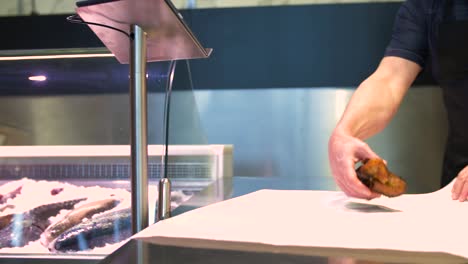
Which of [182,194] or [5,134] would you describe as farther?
[182,194]

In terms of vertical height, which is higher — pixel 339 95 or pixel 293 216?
pixel 339 95

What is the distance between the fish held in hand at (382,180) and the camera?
70 cm

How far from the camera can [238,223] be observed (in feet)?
1.93

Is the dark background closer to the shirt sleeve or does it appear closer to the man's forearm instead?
the shirt sleeve

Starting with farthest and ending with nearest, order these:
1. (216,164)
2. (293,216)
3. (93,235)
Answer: (216,164), (93,235), (293,216)

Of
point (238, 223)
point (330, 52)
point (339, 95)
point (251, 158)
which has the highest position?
point (330, 52)

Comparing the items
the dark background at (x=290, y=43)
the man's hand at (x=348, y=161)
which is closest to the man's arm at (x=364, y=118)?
the man's hand at (x=348, y=161)

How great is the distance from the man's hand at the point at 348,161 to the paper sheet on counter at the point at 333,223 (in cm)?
2

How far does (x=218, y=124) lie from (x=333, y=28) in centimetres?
63

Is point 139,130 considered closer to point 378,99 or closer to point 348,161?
point 348,161

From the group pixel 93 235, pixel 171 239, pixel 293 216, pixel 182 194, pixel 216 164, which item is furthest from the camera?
pixel 216 164

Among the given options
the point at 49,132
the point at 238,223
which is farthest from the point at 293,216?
the point at 49,132

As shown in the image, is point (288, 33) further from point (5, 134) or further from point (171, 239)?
point (171, 239)

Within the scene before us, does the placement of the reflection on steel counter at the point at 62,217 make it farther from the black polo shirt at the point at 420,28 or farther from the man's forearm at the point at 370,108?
the black polo shirt at the point at 420,28
